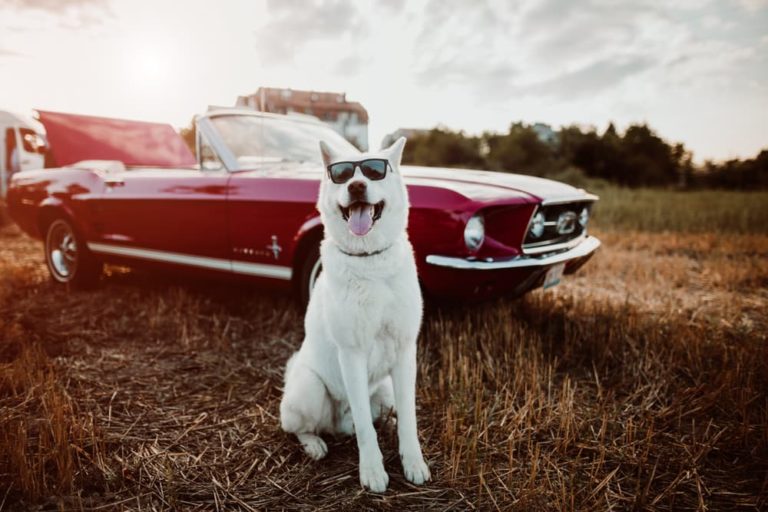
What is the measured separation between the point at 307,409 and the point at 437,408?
78cm

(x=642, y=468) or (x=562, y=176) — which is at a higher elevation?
(x=562, y=176)

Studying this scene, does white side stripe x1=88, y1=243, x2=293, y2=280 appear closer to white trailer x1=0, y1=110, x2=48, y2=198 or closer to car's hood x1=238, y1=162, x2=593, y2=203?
car's hood x1=238, y1=162, x2=593, y2=203

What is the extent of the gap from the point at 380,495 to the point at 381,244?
40.4 inches

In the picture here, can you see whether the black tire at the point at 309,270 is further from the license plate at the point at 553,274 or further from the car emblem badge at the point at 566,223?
the car emblem badge at the point at 566,223

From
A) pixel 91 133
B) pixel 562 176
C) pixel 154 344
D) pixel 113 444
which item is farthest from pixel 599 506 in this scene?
pixel 562 176

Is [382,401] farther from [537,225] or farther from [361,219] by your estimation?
[537,225]

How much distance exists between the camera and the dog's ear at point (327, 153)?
201cm

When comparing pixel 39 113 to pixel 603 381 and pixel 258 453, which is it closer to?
pixel 258 453

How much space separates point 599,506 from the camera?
1.84m

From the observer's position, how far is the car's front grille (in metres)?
3.09

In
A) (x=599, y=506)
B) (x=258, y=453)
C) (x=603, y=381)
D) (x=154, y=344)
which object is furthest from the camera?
(x=154, y=344)

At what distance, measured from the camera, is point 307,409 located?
212 centimetres

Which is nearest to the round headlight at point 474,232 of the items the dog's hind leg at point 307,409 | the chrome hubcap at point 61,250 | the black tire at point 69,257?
the dog's hind leg at point 307,409

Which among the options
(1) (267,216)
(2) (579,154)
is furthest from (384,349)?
(2) (579,154)
